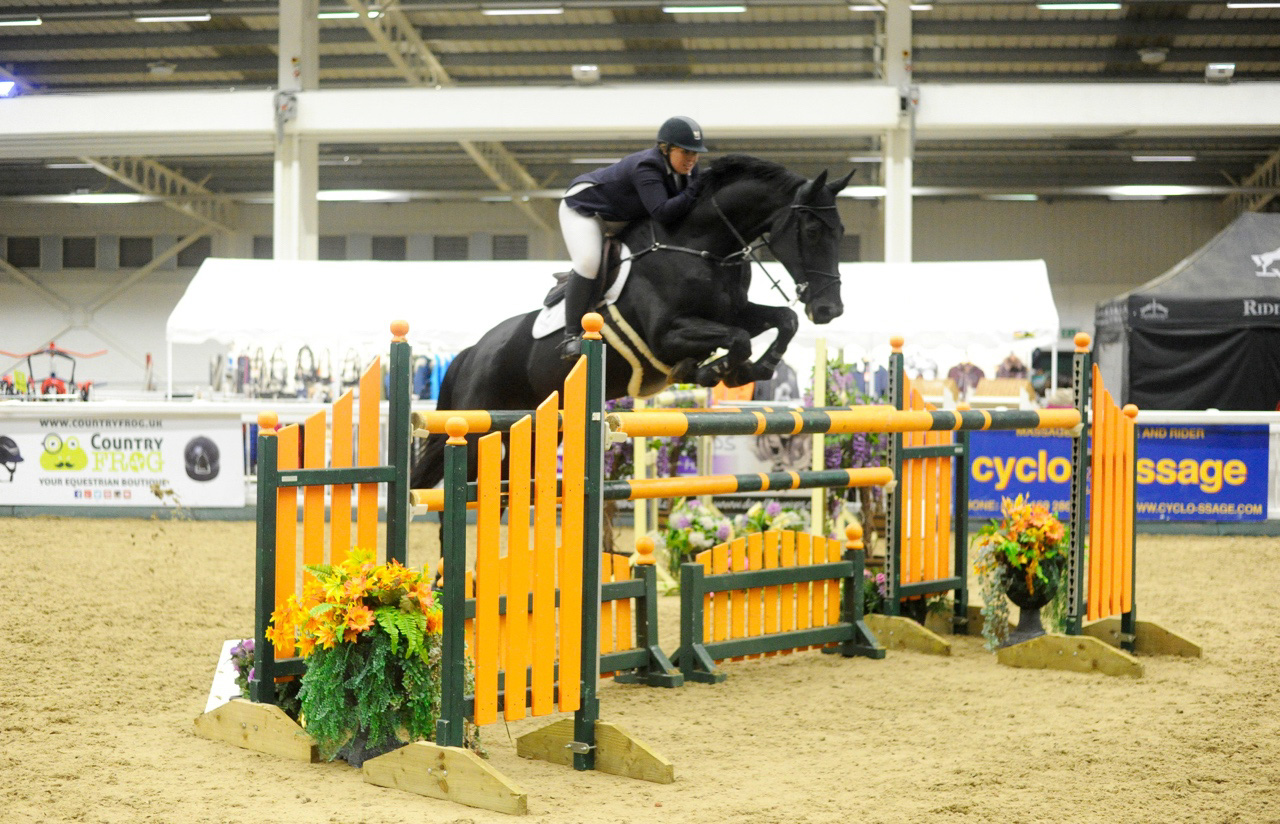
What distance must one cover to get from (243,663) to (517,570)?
101 centimetres

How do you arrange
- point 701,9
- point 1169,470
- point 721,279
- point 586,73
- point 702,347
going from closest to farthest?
1. point 702,347
2. point 721,279
3. point 1169,470
4. point 701,9
5. point 586,73

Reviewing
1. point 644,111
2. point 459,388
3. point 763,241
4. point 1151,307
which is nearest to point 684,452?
point 459,388

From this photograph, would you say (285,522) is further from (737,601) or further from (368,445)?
(737,601)

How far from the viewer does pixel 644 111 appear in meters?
13.3

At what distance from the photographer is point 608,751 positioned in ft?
10.2

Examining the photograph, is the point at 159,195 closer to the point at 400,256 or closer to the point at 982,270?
the point at 400,256

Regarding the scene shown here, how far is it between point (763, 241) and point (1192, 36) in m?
13.4

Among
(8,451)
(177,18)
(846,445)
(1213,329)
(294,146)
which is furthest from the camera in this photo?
(177,18)

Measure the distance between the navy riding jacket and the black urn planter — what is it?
1.94 metres

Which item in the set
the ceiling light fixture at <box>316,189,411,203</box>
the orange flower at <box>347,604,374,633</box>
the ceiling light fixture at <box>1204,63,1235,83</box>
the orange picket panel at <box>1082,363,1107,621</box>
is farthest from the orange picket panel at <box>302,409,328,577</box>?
the ceiling light fixture at <box>316,189,411,203</box>

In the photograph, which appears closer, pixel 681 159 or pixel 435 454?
pixel 681 159

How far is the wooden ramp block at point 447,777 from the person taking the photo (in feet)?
8.89

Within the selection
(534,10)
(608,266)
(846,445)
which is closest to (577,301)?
(608,266)

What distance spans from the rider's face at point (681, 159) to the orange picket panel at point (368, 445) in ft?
4.83
